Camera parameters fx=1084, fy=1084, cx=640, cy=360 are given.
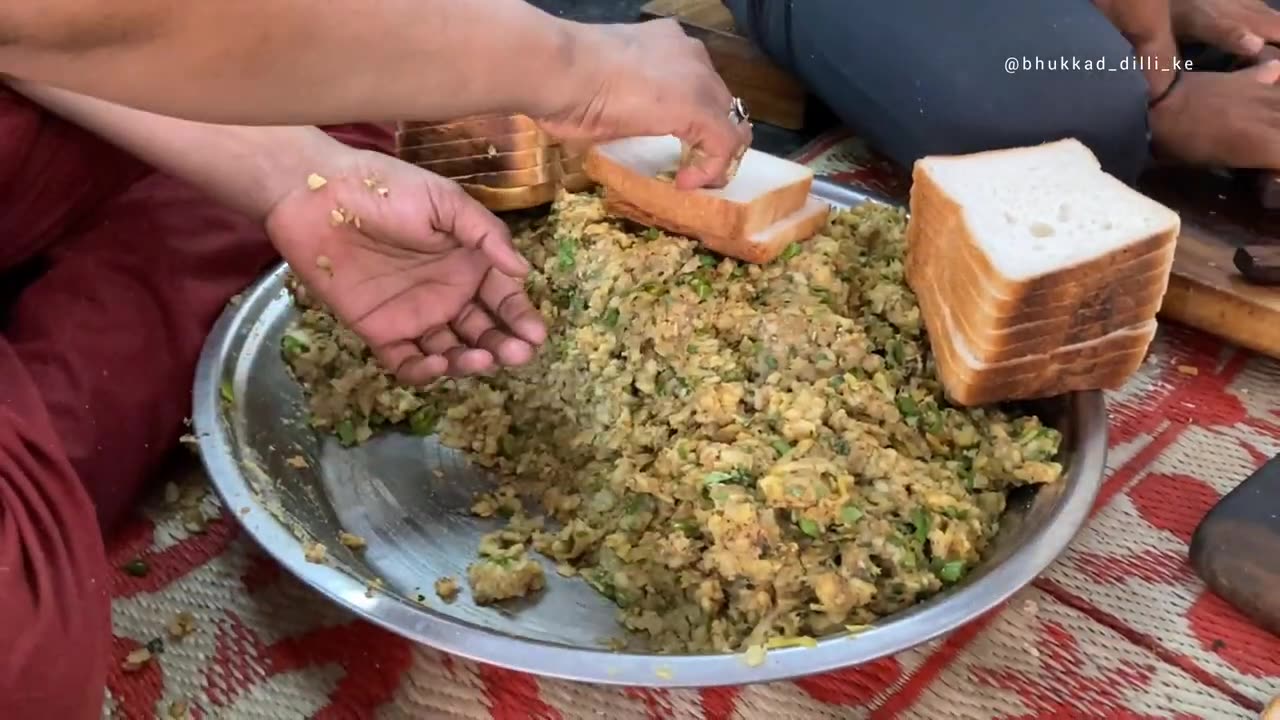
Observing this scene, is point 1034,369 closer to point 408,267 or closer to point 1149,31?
point 408,267

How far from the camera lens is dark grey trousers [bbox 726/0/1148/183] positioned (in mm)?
→ 1431

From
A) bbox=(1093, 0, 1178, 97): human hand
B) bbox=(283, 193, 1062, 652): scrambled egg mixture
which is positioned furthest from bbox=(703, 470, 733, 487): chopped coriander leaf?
bbox=(1093, 0, 1178, 97): human hand

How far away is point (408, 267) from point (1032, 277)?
59 centimetres

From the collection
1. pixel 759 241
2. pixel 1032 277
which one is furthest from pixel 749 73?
pixel 1032 277

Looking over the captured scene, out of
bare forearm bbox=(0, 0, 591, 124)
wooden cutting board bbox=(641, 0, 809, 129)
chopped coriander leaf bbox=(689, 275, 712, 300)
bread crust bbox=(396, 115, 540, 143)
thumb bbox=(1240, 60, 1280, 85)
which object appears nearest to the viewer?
bare forearm bbox=(0, 0, 591, 124)

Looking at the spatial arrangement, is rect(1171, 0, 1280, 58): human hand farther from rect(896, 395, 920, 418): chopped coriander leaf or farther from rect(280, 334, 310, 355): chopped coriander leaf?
rect(280, 334, 310, 355): chopped coriander leaf

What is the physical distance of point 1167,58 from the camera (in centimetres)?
159

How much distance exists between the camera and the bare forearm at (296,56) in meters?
0.61

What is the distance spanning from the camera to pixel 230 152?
1095mm

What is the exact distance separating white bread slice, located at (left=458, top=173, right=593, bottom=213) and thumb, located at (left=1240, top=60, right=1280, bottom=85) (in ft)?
3.31

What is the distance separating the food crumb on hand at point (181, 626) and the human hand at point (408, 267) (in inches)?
11.6

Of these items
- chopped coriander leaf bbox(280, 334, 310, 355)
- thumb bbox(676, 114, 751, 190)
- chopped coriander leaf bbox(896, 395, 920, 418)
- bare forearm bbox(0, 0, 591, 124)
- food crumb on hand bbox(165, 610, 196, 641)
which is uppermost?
bare forearm bbox(0, 0, 591, 124)

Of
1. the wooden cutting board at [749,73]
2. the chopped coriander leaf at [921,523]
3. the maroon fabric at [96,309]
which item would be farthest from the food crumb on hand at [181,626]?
the wooden cutting board at [749,73]

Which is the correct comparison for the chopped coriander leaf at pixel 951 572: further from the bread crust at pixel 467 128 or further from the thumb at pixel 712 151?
the bread crust at pixel 467 128
